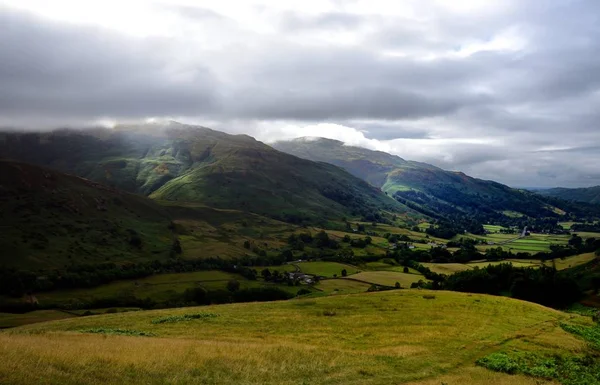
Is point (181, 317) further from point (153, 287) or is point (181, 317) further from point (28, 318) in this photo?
point (153, 287)

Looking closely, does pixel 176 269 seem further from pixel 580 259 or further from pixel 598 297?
pixel 580 259

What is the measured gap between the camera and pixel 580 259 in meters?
184

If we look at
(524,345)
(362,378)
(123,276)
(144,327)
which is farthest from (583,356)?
(123,276)

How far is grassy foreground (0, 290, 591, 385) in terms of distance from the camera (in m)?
24.6

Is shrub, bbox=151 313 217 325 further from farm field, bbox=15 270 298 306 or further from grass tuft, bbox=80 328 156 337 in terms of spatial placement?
farm field, bbox=15 270 298 306

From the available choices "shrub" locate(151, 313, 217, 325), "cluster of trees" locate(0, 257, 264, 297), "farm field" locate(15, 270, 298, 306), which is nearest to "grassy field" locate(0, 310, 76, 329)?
"farm field" locate(15, 270, 298, 306)

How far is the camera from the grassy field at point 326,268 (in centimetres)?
17388

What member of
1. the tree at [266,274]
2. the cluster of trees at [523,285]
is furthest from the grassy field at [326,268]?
the cluster of trees at [523,285]

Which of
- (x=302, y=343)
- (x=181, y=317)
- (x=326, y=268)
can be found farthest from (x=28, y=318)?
(x=326, y=268)

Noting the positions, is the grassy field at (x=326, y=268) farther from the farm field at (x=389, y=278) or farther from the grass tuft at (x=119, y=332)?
the grass tuft at (x=119, y=332)

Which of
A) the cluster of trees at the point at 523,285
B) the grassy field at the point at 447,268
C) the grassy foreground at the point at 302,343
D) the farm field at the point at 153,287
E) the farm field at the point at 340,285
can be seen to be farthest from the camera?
the grassy field at the point at 447,268

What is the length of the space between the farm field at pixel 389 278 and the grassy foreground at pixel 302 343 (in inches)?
2834

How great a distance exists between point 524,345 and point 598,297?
2438 inches

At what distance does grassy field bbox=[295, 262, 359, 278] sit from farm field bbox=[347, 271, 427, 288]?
15.5 meters
